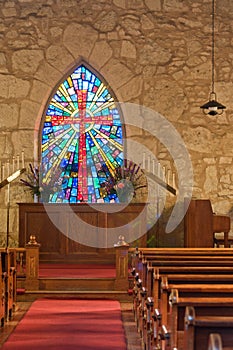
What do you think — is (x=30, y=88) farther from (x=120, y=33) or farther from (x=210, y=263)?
(x=210, y=263)

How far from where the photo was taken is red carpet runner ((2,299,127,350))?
5.18m

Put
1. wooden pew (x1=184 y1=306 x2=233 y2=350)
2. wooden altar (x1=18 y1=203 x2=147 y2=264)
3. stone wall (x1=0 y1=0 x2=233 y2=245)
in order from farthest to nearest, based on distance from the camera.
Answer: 1. stone wall (x1=0 y1=0 x2=233 y2=245)
2. wooden altar (x1=18 y1=203 x2=147 y2=264)
3. wooden pew (x1=184 y1=306 x2=233 y2=350)

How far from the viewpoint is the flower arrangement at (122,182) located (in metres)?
10.3

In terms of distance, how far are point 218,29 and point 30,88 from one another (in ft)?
10.4

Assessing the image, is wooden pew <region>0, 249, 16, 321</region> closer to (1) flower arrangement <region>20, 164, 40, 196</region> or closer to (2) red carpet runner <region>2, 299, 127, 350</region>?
(2) red carpet runner <region>2, 299, 127, 350</region>

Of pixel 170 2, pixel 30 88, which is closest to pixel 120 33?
pixel 170 2

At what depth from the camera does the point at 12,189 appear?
10758 millimetres

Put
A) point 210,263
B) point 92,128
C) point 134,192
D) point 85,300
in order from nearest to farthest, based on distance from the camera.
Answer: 1. point 210,263
2. point 85,300
3. point 134,192
4. point 92,128

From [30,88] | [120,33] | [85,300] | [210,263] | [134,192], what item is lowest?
[85,300]

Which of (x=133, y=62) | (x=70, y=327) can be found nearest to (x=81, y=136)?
(x=133, y=62)

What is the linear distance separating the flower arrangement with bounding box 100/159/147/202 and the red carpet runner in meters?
2.96

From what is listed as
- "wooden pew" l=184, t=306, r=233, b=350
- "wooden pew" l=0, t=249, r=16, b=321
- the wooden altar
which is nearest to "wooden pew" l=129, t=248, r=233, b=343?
"wooden pew" l=0, t=249, r=16, b=321

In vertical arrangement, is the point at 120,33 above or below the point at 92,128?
above

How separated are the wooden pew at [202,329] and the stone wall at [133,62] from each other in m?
8.40
